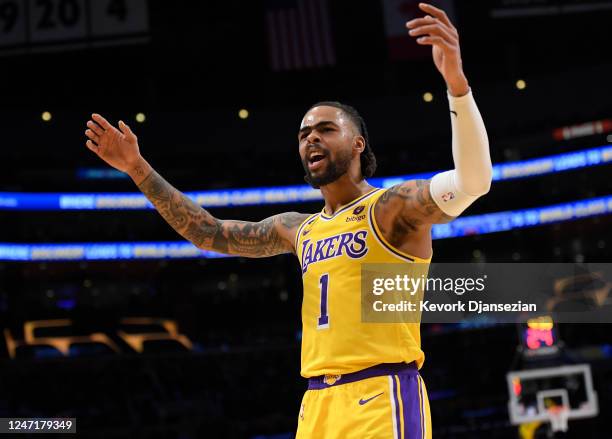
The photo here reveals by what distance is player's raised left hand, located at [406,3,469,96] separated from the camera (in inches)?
122

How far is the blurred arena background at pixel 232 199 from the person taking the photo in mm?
16438

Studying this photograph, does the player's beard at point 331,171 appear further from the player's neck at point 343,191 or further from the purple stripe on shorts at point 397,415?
the purple stripe on shorts at point 397,415

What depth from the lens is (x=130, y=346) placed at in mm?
17688

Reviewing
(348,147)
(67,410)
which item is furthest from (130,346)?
(348,147)

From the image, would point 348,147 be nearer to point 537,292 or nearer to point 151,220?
point 537,292

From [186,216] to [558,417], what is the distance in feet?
31.4

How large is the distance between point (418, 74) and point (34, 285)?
983cm

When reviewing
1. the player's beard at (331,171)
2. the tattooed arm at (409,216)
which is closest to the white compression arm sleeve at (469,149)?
the tattooed arm at (409,216)

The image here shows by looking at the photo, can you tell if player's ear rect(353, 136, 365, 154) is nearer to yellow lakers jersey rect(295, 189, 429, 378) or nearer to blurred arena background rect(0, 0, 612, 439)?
yellow lakers jersey rect(295, 189, 429, 378)

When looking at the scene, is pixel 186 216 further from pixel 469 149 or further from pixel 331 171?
pixel 469 149

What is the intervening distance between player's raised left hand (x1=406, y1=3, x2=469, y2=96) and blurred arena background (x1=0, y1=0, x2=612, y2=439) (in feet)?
41.9

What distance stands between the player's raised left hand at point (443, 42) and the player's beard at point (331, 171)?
88 cm

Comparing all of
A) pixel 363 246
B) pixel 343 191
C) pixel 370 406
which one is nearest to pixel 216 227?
pixel 343 191

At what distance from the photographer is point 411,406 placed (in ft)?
11.5
